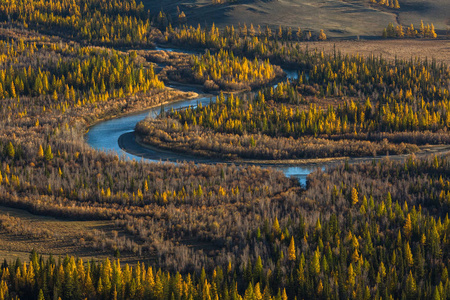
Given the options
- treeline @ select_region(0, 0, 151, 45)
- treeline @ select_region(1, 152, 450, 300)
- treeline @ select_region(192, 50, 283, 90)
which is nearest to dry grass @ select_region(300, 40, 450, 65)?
treeline @ select_region(192, 50, 283, 90)

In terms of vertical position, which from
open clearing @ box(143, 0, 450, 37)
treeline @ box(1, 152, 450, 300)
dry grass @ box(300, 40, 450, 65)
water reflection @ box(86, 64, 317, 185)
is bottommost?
water reflection @ box(86, 64, 317, 185)

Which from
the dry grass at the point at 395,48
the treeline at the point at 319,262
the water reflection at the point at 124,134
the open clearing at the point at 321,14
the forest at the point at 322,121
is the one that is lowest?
the water reflection at the point at 124,134

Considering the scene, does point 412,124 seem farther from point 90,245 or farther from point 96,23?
point 96,23

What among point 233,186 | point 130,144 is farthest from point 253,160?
point 130,144

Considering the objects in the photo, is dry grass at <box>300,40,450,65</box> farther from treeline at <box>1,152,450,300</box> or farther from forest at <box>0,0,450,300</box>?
treeline at <box>1,152,450,300</box>

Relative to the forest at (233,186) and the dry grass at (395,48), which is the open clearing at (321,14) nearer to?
the dry grass at (395,48)

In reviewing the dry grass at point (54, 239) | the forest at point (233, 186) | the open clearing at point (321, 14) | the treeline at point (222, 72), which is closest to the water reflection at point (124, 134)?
the forest at point (233, 186)
